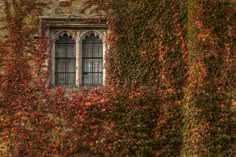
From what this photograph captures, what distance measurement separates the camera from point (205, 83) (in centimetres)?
1210

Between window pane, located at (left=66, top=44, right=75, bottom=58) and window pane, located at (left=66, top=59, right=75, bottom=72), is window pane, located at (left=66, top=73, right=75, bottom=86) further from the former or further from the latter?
window pane, located at (left=66, top=44, right=75, bottom=58)

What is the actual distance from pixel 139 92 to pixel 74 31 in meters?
2.30

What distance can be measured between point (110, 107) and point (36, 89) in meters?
1.86

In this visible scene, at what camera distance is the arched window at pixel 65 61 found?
43.5 feet

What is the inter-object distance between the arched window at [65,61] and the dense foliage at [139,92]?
49cm

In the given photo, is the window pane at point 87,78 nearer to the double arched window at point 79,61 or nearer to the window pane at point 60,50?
the double arched window at point 79,61

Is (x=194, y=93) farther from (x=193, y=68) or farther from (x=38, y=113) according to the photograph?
(x=38, y=113)

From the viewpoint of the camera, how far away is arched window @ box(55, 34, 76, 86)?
1326 centimetres

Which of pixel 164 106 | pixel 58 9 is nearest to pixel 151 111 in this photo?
pixel 164 106

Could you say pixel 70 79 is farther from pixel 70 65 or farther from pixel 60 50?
pixel 60 50

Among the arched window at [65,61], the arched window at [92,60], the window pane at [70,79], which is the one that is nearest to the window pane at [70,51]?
the arched window at [65,61]

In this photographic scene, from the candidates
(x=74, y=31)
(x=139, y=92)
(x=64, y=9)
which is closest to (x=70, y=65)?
(x=74, y=31)

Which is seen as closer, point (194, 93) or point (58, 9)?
point (194, 93)

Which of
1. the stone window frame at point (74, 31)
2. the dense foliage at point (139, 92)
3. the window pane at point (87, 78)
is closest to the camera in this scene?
the dense foliage at point (139, 92)
